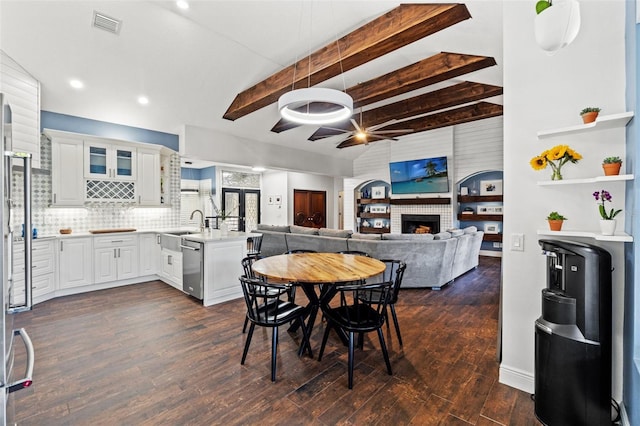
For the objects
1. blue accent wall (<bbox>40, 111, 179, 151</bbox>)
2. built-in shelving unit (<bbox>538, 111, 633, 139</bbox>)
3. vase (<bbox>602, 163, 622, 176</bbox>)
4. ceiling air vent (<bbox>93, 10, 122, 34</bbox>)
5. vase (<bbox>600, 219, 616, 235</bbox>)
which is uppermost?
ceiling air vent (<bbox>93, 10, 122, 34</bbox>)

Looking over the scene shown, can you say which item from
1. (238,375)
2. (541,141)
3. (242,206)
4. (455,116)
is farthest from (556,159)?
(242,206)

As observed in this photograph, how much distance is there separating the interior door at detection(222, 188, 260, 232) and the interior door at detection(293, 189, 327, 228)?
1.42m

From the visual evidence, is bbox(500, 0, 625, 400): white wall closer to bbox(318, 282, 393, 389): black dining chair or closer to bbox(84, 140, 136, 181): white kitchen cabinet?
bbox(318, 282, 393, 389): black dining chair

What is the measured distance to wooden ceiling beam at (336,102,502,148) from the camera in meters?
6.44

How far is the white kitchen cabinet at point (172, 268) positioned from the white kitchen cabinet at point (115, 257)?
503 millimetres

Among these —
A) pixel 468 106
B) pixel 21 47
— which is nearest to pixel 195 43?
pixel 21 47

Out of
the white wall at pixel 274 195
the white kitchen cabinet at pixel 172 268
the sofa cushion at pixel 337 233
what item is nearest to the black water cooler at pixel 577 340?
the sofa cushion at pixel 337 233

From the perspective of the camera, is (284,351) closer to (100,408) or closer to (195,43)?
(100,408)

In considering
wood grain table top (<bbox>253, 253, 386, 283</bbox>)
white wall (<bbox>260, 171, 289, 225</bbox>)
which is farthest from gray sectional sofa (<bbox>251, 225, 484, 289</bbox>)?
white wall (<bbox>260, 171, 289, 225</bbox>)

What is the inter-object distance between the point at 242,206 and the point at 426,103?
650cm

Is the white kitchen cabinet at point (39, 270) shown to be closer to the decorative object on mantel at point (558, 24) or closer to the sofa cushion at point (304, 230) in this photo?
the sofa cushion at point (304, 230)

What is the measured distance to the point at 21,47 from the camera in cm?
351

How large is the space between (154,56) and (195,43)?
63cm

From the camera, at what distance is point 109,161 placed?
4.85 metres
